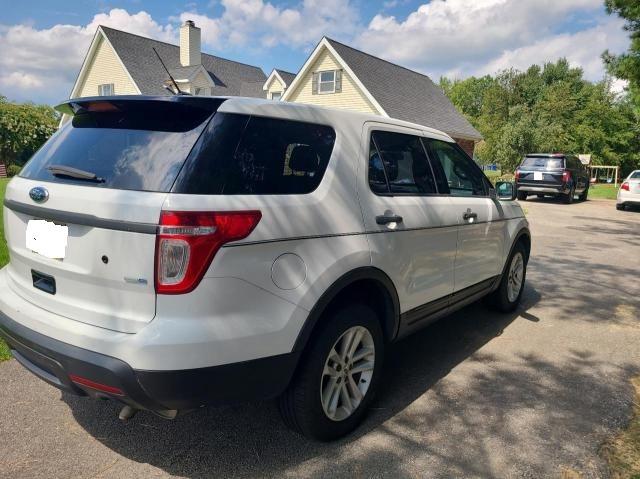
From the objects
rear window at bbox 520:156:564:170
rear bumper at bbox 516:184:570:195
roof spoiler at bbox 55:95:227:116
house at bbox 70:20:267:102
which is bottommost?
rear bumper at bbox 516:184:570:195

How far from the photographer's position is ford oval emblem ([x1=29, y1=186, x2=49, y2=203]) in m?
2.50

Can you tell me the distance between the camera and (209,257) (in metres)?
2.14

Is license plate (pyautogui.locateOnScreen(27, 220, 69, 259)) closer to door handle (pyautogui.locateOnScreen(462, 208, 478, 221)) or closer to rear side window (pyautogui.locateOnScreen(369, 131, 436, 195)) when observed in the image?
rear side window (pyautogui.locateOnScreen(369, 131, 436, 195))

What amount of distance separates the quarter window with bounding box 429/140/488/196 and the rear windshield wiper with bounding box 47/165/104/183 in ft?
7.91

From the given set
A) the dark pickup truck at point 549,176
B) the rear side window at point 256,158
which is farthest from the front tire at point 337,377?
the dark pickup truck at point 549,176

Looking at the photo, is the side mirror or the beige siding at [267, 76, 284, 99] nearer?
the side mirror

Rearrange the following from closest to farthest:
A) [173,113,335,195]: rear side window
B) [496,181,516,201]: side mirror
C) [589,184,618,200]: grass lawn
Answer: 1. [173,113,335,195]: rear side window
2. [496,181,516,201]: side mirror
3. [589,184,618,200]: grass lawn

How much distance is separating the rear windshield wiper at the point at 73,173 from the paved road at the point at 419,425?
150cm

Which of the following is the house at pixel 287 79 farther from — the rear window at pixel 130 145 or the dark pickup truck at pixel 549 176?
the rear window at pixel 130 145

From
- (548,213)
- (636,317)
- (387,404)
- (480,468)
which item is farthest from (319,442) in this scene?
(548,213)

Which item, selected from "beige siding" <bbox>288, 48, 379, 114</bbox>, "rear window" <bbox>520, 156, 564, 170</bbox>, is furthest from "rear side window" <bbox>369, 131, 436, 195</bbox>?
"beige siding" <bbox>288, 48, 379, 114</bbox>

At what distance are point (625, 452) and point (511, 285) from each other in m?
2.57

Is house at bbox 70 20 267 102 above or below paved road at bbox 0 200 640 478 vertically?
above

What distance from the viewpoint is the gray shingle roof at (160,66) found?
29.3 metres
